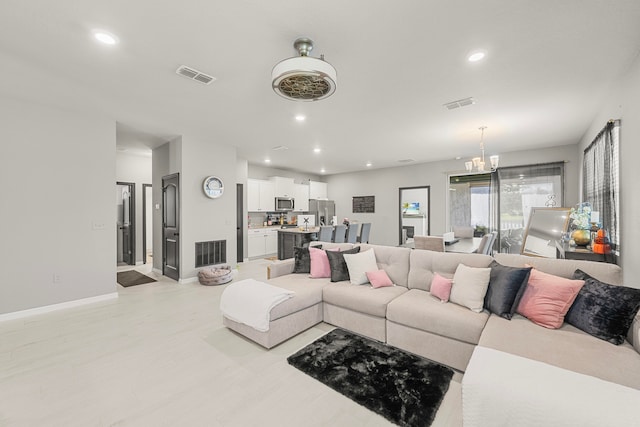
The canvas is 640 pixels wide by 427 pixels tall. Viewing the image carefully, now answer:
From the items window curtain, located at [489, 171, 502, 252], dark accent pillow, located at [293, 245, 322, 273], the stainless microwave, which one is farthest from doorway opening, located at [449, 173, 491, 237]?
dark accent pillow, located at [293, 245, 322, 273]

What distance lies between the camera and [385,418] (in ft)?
5.65

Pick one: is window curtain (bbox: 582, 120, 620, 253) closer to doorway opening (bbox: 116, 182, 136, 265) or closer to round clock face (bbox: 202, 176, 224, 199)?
round clock face (bbox: 202, 176, 224, 199)

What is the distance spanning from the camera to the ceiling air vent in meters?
2.66

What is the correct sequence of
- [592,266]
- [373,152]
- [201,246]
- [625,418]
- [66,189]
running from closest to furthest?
[625,418]
[592,266]
[66,189]
[201,246]
[373,152]

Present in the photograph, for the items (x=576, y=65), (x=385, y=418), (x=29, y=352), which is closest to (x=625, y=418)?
(x=385, y=418)

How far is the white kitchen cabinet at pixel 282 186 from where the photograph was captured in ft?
26.6

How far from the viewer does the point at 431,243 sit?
12.9 feet

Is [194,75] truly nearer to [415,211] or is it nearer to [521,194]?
[521,194]

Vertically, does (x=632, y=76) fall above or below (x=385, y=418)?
above

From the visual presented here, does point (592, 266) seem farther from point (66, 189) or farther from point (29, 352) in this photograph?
point (66, 189)

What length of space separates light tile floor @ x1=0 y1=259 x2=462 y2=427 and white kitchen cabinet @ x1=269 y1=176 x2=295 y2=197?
5165 mm

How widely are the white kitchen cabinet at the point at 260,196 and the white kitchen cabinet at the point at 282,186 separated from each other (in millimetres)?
122

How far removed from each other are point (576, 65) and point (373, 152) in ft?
13.0

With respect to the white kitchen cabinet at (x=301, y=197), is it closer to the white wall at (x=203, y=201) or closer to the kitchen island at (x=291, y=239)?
the kitchen island at (x=291, y=239)
